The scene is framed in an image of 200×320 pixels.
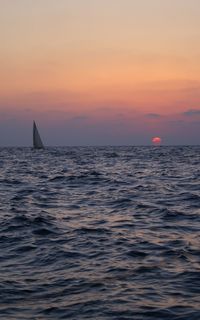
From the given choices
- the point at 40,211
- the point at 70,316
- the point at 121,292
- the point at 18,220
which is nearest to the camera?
the point at 70,316

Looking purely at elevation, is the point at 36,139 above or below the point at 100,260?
above

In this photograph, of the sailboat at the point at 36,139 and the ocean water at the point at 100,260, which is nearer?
the ocean water at the point at 100,260

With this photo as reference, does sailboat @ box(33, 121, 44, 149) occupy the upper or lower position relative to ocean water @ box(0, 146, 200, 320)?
upper

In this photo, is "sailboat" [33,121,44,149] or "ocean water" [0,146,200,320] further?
"sailboat" [33,121,44,149]

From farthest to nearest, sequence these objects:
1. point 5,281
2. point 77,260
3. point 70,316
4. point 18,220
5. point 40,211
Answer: point 40,211
point 18,220
point 77,260
point 5,281
point 70,316

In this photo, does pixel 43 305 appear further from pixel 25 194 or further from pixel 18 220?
pixel 25 194

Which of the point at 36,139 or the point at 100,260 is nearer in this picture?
the point at 100,260

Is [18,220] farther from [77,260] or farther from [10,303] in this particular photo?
[10,303]

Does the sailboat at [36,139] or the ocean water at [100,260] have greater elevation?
the sailboat at [36,139]

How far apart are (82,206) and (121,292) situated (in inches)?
423

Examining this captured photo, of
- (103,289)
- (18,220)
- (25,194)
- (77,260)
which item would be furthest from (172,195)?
(103,289)

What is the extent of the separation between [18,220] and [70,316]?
8.77 meters

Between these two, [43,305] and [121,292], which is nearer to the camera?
[43,305]

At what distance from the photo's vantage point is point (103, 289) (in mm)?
8094
